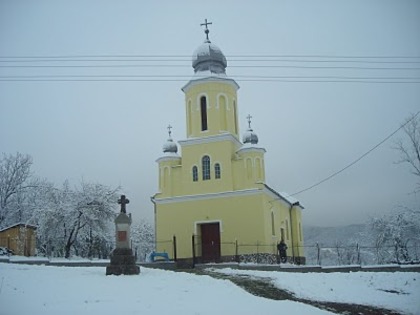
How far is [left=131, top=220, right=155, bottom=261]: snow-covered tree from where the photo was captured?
60119 millimetres

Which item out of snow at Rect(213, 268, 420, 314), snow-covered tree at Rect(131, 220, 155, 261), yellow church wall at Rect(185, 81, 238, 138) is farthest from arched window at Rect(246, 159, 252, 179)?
snow-covered tree at Rect(131, 220, 155, 261)

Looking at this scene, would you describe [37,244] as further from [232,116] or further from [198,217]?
[232,116]

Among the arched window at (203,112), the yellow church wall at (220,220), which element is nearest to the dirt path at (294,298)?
the yellow church wall at (220,220)

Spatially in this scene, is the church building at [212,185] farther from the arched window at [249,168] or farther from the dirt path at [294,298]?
the dirt path at [294,298]

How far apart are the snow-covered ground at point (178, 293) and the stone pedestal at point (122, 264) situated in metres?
1.31

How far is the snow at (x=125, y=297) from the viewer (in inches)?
382

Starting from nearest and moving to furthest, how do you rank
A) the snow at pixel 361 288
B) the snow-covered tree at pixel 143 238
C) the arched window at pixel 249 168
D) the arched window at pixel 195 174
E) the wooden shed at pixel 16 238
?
the snow at pixel 361 288
the arched window at pixel 249 168
the arched window at pixel 195 174
the wooden shed at pixel 16 238
the snow-covered tree at pixel 143 238

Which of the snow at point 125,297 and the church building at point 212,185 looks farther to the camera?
the church building at point 212,185

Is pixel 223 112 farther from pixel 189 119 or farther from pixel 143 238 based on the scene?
pixel 143 238

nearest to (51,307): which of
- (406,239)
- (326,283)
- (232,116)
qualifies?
(326,283)

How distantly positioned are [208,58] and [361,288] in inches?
826

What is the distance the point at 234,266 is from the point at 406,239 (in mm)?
27084

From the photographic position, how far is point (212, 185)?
2997 centimetres

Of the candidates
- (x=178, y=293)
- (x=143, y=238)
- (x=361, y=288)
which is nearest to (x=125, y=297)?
(x=178, y=293)
